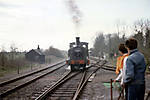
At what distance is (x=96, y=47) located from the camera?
6750 cm

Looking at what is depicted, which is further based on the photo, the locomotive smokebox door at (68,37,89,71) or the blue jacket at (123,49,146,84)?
the locomotive smokebox door at (68,37,89,71)

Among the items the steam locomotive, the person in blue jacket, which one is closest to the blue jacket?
the person in blue jacket

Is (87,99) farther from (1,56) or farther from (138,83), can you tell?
(1,56)

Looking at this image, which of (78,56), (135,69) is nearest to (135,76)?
(135,69)

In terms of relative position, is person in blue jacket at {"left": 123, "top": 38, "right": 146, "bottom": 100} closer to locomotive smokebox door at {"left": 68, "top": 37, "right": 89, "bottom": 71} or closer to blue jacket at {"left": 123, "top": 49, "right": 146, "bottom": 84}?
blue jacket at {"left": 123, "top": 49, "right": 146, "bottom": 84}

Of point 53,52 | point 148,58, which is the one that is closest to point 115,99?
point 148,58

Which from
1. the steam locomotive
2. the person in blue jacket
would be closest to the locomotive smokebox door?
the steam locomotive

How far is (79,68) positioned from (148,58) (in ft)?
26.4

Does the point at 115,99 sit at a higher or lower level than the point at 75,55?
lower

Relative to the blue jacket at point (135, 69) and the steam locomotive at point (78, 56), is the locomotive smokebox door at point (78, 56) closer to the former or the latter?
the steam locomotive at point (78, 56)

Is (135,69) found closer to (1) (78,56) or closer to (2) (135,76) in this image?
(2) (135,76)

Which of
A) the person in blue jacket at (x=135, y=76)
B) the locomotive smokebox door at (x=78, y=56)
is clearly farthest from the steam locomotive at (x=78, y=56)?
the person in blue jacket at (x=135, y=76)

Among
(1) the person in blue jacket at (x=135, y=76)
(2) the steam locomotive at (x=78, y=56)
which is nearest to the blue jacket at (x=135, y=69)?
(1) the person in blue jacket at (x=135, y=76)

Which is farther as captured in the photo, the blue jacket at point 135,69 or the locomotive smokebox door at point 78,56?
the locomotive smokebox door at point 78,56
